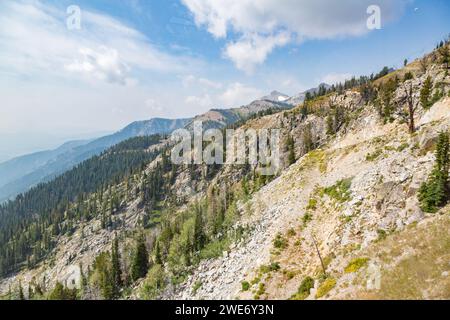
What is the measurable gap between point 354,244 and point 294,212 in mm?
17724

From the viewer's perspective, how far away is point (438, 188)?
2444 centimetres

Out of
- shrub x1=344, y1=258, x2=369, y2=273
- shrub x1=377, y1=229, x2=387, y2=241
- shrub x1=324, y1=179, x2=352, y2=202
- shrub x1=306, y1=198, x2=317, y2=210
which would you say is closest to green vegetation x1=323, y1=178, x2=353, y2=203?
shrub x1=324, y1=179, x2=352, y2=202

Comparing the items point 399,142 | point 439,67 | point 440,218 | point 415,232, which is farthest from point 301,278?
point 439,67

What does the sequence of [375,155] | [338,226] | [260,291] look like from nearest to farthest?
[260,291], [338,226], [375,155]

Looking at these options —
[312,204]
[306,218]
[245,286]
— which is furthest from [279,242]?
[312,204]

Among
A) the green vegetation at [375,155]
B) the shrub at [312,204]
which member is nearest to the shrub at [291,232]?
the shrub at [312,204]

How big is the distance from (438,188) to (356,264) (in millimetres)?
10570

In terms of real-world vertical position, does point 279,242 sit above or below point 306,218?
below

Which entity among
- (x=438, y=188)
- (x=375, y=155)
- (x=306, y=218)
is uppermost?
(x=375, y=155)

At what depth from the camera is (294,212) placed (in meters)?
45.8

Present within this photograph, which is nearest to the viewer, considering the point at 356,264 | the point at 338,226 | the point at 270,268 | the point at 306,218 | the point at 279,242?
the point at 356,264

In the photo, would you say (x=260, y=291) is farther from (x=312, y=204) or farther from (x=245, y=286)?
(x=312, y=204)

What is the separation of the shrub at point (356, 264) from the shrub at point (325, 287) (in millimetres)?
1569
